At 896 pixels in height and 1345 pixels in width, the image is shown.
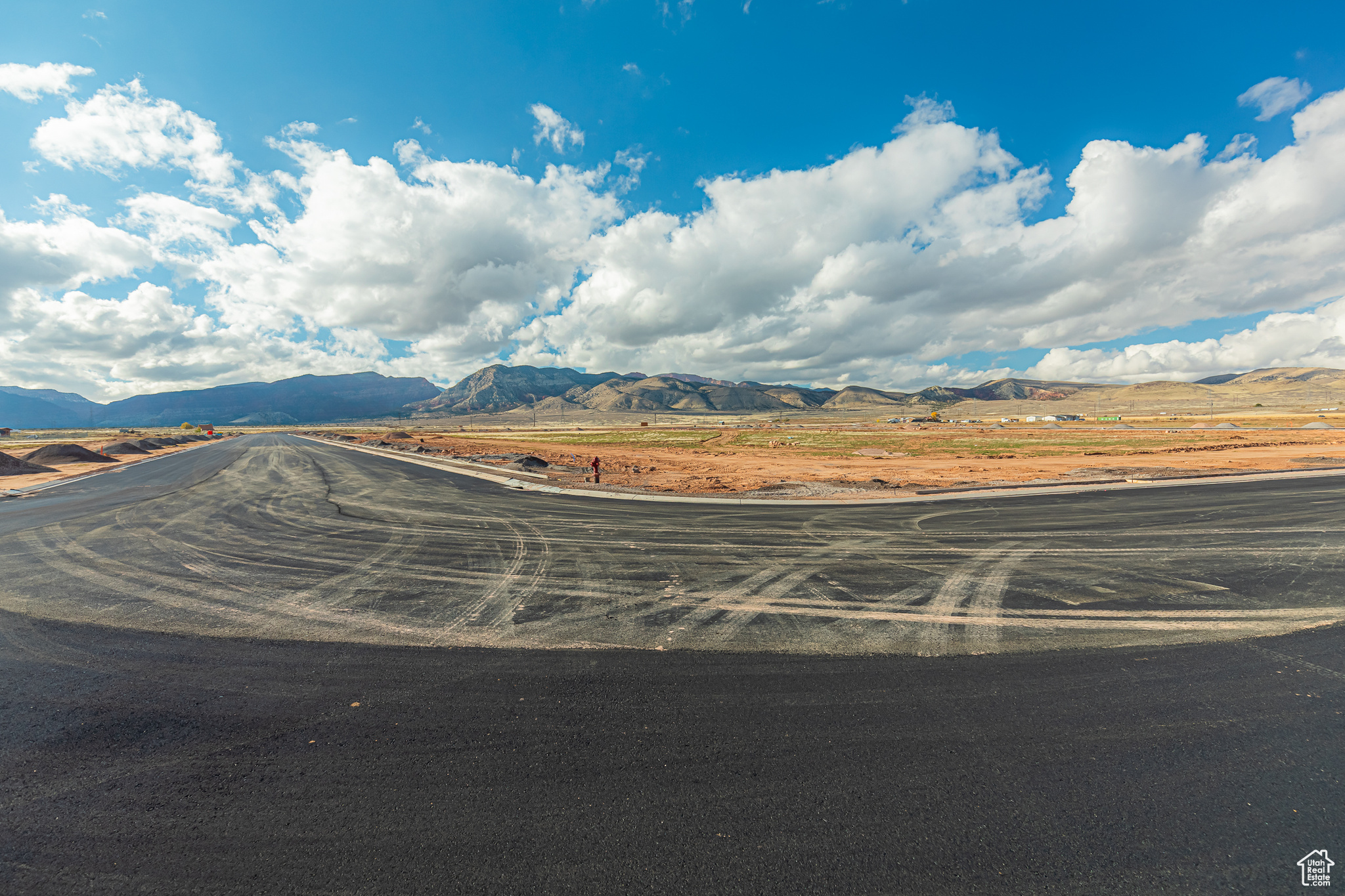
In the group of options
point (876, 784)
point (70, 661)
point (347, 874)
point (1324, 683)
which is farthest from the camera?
point (70, 661)

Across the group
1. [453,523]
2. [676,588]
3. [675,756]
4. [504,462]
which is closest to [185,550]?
[453,523]

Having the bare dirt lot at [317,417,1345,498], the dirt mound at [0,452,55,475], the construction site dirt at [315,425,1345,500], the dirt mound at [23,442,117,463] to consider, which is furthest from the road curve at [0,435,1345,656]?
the dirt mound at [23,442,117,463]

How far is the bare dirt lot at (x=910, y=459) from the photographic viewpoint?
751 inches

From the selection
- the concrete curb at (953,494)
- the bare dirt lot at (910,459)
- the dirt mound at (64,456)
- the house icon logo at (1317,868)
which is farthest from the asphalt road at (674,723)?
the dirt mound at (64,456)

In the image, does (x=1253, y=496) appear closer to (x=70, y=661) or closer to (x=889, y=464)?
(x=889, y=464)

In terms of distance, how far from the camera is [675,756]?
3.46m

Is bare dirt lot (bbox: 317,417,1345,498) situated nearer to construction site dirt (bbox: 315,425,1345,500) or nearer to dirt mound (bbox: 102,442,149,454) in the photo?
construction site dirt (bbox: 315,425,1345,500)

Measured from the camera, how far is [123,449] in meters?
47.8

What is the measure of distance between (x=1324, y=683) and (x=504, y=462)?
2844 cm

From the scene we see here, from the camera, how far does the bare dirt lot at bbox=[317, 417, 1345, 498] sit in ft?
62.6

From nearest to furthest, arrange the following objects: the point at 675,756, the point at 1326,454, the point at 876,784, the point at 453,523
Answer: the point at 876,784, the point at 675,756, the point at 453,523, the point at 1326,454

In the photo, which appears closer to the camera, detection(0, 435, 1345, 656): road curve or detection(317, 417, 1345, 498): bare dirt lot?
detection(0, 435, 1345, 656): road curve

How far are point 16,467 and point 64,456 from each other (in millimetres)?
11296

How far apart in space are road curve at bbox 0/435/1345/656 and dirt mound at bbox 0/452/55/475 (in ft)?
73.9
